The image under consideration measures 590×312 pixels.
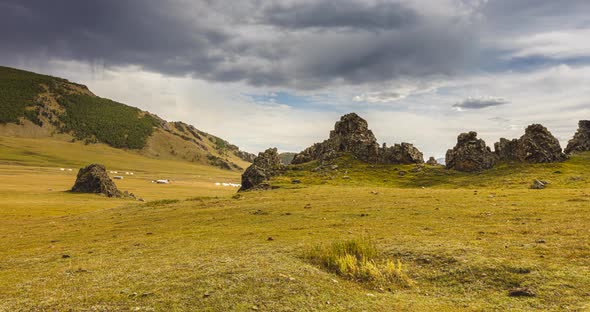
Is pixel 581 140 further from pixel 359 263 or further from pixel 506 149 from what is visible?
pixel 359 263

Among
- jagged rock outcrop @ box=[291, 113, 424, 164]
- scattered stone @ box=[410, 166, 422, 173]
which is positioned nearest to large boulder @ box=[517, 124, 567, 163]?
scattered stone @ box=[410, 166, 422, 173]

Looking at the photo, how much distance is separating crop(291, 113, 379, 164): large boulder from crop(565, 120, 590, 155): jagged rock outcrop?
181 feet

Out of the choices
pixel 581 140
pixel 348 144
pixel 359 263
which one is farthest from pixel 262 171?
pixel 581 140

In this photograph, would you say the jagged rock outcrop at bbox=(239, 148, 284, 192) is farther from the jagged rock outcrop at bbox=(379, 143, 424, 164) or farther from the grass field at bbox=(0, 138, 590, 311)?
the grass field at bbox=(0, 138, 590, 311)

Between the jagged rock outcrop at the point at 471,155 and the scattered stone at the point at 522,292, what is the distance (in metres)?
77.2

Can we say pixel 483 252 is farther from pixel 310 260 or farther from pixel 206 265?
pixel 206 265

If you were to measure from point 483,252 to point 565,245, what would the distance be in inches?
187

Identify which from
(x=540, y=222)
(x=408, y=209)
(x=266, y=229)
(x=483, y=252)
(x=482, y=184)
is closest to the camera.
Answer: (x=483, y=252)

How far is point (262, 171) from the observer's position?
92938 mm

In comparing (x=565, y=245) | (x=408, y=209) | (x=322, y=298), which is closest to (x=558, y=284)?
(x=565, y=245)

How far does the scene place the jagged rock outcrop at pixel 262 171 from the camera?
88.9 meters

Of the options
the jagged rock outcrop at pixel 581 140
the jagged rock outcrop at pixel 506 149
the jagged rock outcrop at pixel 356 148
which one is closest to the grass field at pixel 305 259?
the jagged rock outcrop at pixel 506 149

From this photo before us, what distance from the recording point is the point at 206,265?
64.3 feet

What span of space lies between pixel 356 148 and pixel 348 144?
9.81 ft
